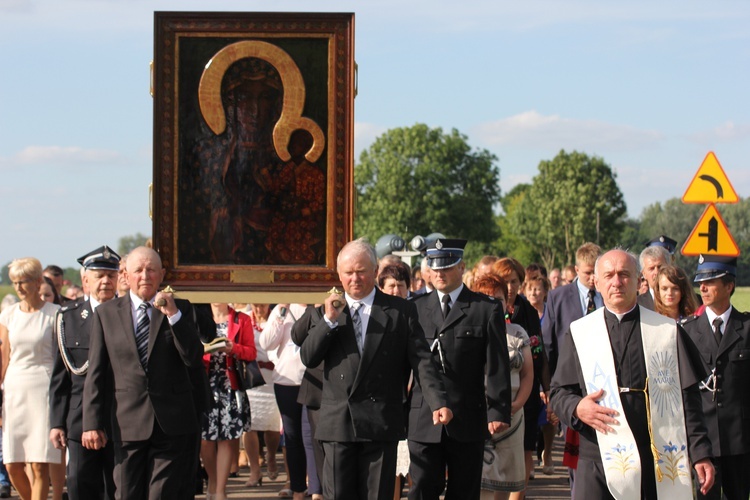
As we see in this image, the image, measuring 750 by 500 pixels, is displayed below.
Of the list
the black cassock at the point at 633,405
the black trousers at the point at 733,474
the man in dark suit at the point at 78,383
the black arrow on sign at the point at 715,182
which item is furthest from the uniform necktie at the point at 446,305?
the black arrow on sign at the point at 715,182

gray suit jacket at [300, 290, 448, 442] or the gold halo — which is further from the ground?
the gold halo

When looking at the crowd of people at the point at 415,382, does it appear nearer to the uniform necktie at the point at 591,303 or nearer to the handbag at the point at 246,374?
the uniform necktie at the point at 591,303

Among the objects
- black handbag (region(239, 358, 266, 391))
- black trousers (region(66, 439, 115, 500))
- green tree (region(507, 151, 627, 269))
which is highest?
green tree (region(507, 151, 627, 269))

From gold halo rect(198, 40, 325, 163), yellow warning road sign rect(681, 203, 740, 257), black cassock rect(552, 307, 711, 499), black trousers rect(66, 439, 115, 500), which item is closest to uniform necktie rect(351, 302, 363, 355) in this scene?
black cassock rect(552, 307, 711, 499)

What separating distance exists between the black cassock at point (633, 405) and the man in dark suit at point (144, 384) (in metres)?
2.61

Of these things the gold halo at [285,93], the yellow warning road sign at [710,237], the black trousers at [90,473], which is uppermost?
the gold halo at [285,93]

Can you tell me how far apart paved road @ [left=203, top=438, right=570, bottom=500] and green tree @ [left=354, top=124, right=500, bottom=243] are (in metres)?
73.6

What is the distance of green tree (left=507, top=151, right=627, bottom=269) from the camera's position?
95.2 meters

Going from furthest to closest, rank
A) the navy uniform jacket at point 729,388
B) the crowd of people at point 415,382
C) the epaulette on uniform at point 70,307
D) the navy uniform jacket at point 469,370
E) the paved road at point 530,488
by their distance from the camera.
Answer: the paved road at point 530,488 < the epaulette on uniform at point 70,307 < the navy uniform jacket at point 729,388 < the navy uniform jacket at point 469,370 < the crowd of people at point 415,382

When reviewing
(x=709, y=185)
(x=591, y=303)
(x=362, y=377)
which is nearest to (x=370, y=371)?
(x=362, y=377)

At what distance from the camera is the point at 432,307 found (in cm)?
930

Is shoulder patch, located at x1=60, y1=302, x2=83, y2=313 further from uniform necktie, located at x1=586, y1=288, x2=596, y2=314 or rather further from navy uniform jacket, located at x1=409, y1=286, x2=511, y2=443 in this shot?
uniform necktie, located at x1=586, y1=288, x2=596, y2=314

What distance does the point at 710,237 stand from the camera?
1486 cm

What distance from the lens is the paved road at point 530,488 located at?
41.7ft
